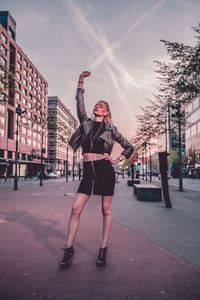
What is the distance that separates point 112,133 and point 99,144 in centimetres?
26


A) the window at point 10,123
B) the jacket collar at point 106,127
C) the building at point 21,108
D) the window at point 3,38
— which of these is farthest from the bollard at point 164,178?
the window at point 3,38

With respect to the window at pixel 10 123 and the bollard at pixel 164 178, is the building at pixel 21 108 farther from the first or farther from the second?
the bollard at pixel 164 178

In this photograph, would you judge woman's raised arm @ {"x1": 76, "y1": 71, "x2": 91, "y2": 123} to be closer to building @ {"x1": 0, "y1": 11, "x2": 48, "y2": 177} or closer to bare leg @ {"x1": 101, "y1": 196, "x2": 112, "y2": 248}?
bare leg @ {"x1": 101, "y1": 196, "x2": 112, "y2": 248}

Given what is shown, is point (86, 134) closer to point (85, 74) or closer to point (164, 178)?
point (85, 74)

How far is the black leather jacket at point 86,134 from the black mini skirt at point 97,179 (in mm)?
239

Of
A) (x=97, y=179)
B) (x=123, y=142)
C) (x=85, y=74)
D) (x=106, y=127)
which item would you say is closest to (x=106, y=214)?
(x=97, y=179)

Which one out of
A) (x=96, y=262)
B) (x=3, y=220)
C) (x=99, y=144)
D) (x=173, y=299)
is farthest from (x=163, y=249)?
(x=3, y=220)

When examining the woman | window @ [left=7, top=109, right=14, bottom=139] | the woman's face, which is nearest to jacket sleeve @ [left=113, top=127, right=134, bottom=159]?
the woman

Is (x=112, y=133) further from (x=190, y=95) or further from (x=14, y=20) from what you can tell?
(x=14, y=20)

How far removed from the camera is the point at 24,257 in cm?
319

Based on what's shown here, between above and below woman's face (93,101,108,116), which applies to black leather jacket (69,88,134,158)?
below

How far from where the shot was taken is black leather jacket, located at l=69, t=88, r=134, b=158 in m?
3.16

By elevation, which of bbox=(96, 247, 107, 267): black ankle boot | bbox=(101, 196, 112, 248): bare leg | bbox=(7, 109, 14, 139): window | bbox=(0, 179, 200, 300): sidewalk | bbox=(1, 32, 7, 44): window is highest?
bbox=(1, 32, 7, 44): window

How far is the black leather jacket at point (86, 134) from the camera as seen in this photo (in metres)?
3.16
